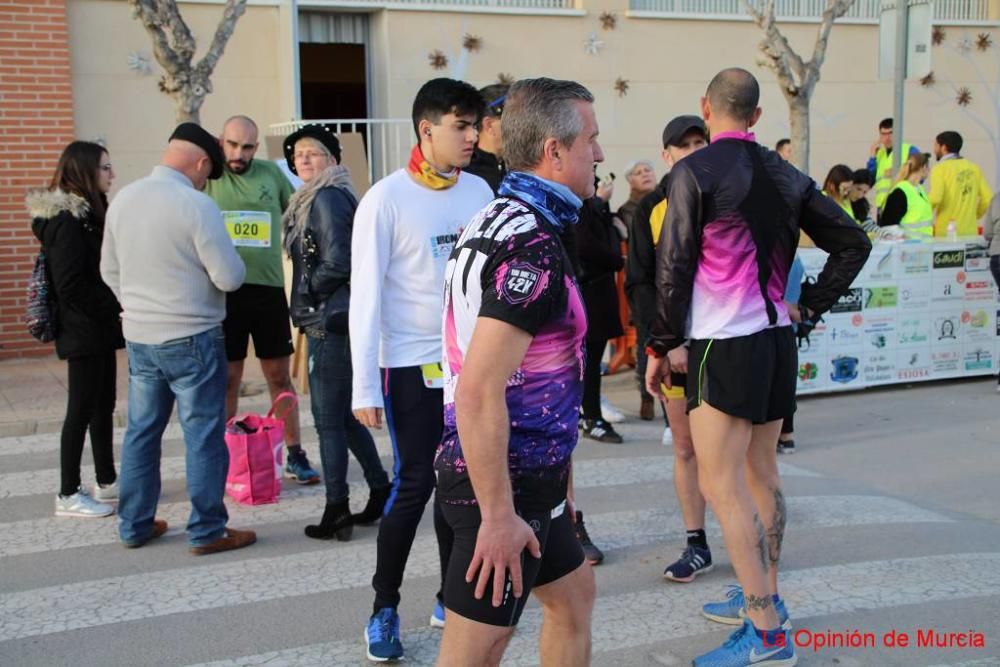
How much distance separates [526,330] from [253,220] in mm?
4500

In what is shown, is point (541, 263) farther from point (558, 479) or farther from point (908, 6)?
point (908, 6)

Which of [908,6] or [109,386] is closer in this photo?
[109,386]

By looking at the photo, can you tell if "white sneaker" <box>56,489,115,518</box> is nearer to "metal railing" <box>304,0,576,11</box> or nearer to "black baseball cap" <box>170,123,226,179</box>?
"black baseball cap" <box>170,123,226,179</box>

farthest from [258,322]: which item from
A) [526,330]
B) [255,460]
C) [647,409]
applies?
[526,330]

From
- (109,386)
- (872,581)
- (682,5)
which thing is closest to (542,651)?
(872,581)

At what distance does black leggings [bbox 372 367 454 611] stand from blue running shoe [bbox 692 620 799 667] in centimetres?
107

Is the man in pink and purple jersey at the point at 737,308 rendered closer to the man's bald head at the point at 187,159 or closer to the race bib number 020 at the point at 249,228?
the man's bald head at the point at 187,159

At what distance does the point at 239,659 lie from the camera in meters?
4.17

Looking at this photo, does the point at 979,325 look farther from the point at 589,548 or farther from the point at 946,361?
the point at 589,548

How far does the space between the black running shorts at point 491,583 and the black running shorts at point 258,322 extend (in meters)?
4.08

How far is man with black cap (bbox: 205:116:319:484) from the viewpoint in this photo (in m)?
6.58

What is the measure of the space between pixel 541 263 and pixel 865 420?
254 inches

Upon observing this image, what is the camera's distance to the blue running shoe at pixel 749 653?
12.8ft

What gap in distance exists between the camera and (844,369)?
915 cm
